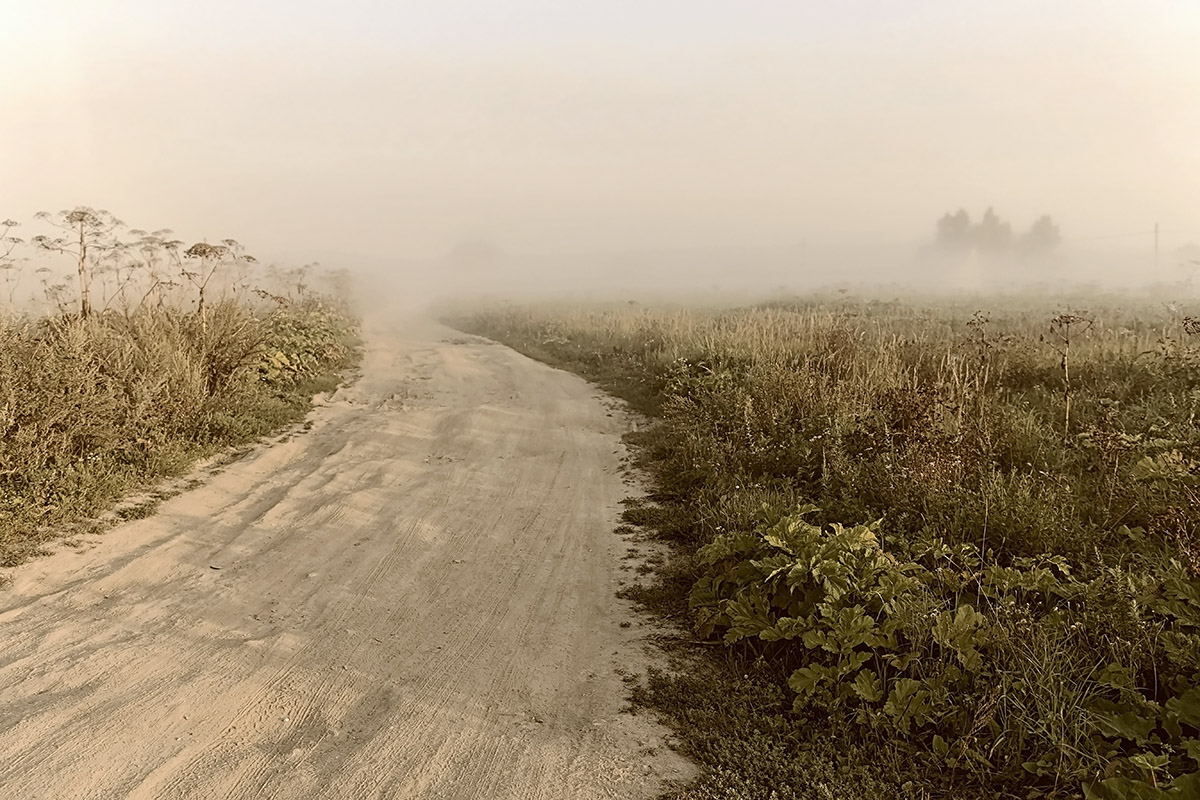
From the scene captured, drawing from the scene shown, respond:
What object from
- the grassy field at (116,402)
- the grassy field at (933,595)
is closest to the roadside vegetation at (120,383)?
the grassy field at (116,402)

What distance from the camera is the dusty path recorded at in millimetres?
3115

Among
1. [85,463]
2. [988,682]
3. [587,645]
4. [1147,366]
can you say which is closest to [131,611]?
[85,463]

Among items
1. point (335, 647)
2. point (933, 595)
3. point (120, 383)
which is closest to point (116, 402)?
point (120, 383)

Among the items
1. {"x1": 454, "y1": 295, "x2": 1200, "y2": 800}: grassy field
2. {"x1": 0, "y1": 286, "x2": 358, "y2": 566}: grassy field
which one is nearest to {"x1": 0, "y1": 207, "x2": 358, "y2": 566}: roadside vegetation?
{"x1": 0, "y1": 286, "x2": 358, "y2": 566}: grassy field

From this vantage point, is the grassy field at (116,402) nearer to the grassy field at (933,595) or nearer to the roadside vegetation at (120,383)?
the roadside vegetation at (120,383)

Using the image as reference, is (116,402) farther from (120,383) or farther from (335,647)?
(335,647)

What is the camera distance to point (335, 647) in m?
4.17

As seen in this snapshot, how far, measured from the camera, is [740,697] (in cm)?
361

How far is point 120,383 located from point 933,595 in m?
8.64

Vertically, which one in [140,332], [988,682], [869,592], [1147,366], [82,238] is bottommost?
[988,682]

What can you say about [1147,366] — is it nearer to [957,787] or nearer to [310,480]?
[957,787]

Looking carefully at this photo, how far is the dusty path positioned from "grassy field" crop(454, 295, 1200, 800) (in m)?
0.64

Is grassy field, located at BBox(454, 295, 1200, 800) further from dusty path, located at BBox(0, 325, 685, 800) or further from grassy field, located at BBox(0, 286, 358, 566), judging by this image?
grassy field, located at BBox(0, 286, 358, 566)

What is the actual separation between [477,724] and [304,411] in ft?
26.7
